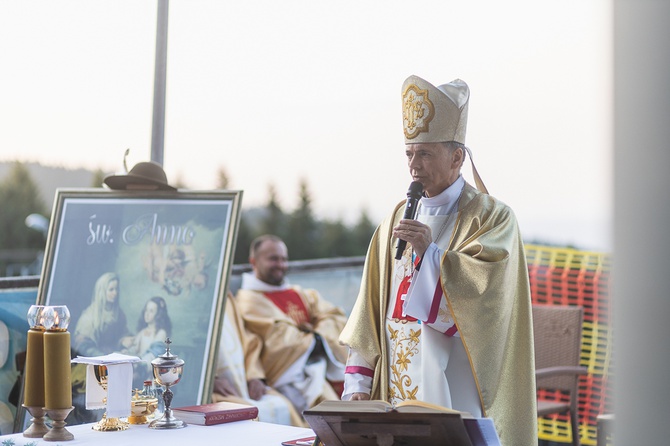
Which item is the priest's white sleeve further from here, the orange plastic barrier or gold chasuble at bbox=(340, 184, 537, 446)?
the orange plastic barrier

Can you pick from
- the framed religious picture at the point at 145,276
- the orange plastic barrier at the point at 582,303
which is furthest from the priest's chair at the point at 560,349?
the framed religious picture at the point at 145,276

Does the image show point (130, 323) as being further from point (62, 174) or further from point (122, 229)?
point (62, 174)

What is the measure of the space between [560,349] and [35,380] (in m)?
3.32

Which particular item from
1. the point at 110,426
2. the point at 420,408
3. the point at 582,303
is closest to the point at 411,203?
the point at 420,408

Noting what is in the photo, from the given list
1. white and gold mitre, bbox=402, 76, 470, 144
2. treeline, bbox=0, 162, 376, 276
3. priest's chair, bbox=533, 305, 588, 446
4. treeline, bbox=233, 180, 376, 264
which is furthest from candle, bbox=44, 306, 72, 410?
treeline, bbox=233, 180, 376, 264

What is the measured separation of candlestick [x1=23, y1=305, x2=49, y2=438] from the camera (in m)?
2.74

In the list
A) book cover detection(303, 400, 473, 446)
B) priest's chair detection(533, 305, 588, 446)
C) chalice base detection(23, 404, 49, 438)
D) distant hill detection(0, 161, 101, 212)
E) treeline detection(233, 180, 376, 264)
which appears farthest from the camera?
distant hill detection(0, 161, 101, 212)

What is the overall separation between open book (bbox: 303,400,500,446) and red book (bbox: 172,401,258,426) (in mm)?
815

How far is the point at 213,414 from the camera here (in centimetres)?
291

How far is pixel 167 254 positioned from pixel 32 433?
5.67 ft

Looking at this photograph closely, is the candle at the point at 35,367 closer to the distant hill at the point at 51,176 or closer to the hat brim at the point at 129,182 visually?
the hat brim at the point at 129,182

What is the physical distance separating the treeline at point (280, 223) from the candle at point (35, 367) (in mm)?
11564

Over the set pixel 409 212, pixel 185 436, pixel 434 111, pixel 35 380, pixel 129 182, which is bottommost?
pixel 185 436

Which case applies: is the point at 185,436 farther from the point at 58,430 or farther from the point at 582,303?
the point at 582,303
